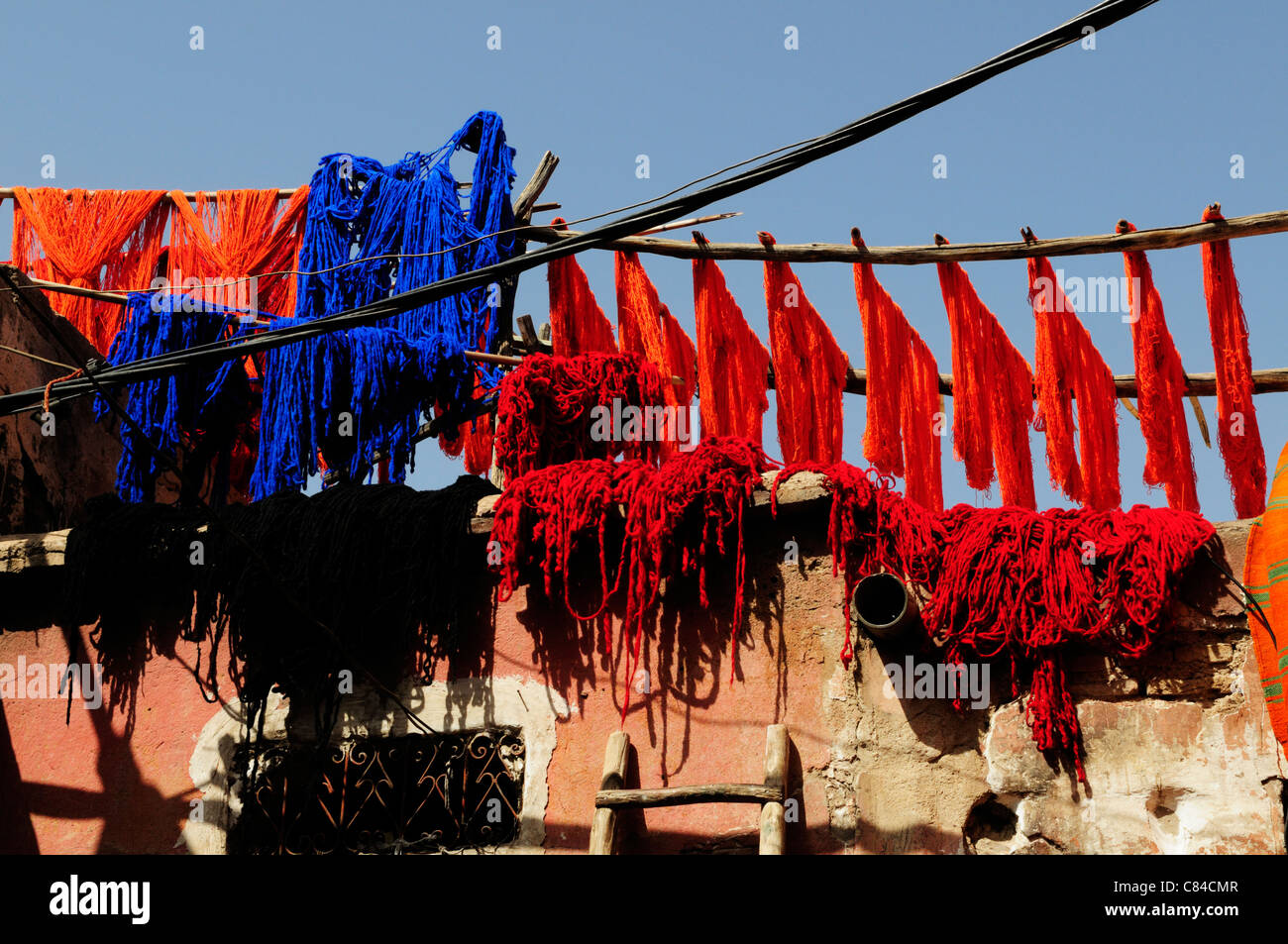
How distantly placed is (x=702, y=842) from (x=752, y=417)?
10.1ft

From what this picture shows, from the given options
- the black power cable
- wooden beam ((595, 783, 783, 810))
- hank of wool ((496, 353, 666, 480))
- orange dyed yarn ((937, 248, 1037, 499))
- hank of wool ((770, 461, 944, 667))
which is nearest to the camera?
the black power cable

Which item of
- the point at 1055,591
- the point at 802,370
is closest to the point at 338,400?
the point at 802,370

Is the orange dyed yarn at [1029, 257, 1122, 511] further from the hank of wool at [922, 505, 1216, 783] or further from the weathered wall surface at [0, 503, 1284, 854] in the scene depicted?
the weathered wall surface at [0, 503, 1284, 854]

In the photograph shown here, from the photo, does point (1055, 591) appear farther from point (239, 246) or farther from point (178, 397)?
point (239, 246)

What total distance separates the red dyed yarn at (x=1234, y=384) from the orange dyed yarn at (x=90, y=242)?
6.60 metres

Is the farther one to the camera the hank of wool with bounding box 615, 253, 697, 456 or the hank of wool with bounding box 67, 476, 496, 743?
the hank of wool with bounding box 615, 253, 697, 456

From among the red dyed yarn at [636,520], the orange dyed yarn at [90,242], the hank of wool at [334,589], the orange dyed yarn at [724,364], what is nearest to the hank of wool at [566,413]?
the hank of wool at [334,589]

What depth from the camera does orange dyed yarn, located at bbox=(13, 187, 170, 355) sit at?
9.79 meters

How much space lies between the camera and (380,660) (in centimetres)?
655

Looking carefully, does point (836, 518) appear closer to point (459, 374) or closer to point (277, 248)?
point (459, 374)

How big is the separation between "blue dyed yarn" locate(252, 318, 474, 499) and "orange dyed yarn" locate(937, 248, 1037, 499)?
9.16 feet

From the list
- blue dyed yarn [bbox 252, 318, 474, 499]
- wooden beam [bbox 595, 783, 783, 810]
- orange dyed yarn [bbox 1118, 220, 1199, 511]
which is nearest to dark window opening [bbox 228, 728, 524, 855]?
wooden beam [bbox 595, 783, 783, 810]

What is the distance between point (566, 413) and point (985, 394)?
2372 mm

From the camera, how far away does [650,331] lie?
8484mm
